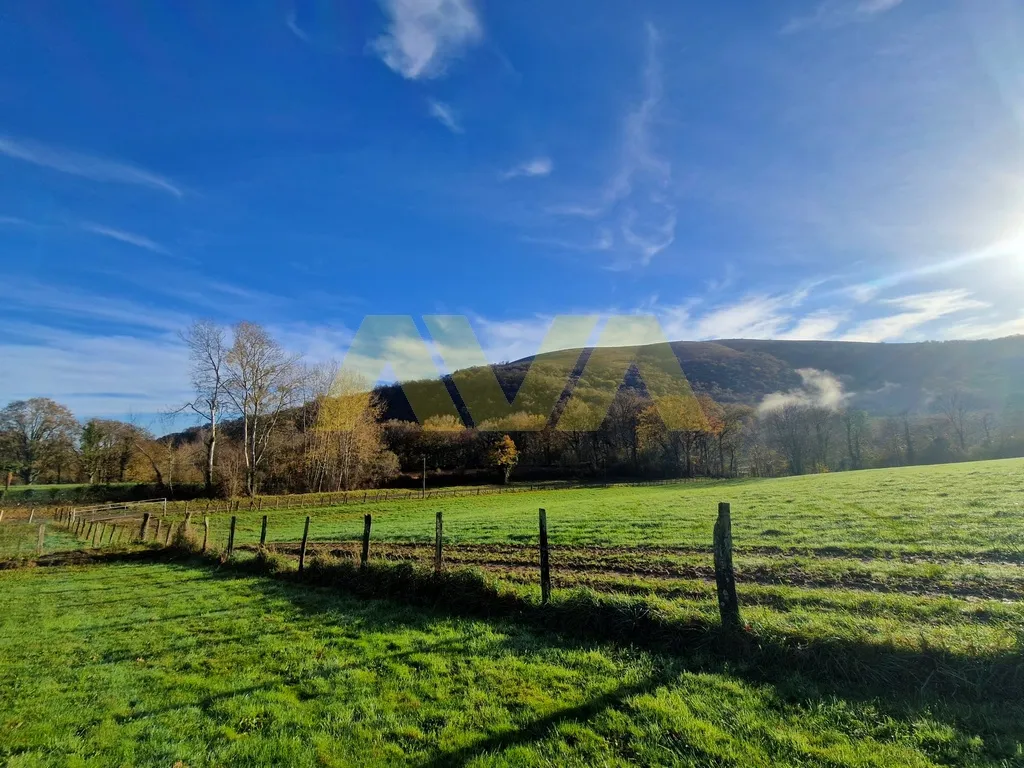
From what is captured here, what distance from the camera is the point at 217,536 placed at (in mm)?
26312

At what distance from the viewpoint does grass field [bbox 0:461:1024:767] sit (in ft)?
15.0

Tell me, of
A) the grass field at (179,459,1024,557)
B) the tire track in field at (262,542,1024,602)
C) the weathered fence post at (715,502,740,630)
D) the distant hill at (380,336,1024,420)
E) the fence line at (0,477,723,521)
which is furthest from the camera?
the distant hill at (380,336,1024,420)

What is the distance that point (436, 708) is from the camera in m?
5.42

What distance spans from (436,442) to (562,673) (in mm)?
77559

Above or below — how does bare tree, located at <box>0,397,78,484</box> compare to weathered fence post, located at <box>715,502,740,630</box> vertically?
above

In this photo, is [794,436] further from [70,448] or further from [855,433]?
[70,448]

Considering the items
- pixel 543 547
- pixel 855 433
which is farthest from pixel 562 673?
pixel 855 433

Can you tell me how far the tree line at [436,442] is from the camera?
173ft

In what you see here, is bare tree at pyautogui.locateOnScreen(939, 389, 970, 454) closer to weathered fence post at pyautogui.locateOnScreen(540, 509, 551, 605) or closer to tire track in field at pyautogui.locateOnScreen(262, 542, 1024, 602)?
tire track in field at pyautogui.locateOnScreen(262, 542, 1024, 602)

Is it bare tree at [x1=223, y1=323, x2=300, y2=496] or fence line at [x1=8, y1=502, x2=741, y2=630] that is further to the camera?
bare tree at [x1=223, y1=323, x2=300, y2=496]

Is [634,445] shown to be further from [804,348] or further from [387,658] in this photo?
[804,348]

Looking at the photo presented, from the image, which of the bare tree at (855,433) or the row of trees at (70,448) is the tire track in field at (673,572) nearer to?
the row of trees at (70,448)

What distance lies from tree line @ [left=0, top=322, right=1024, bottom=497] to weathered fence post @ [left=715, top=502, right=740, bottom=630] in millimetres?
45381

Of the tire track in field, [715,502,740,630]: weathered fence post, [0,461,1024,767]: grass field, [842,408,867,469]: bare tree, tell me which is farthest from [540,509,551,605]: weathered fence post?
[842,408,867,469]: bare tree
